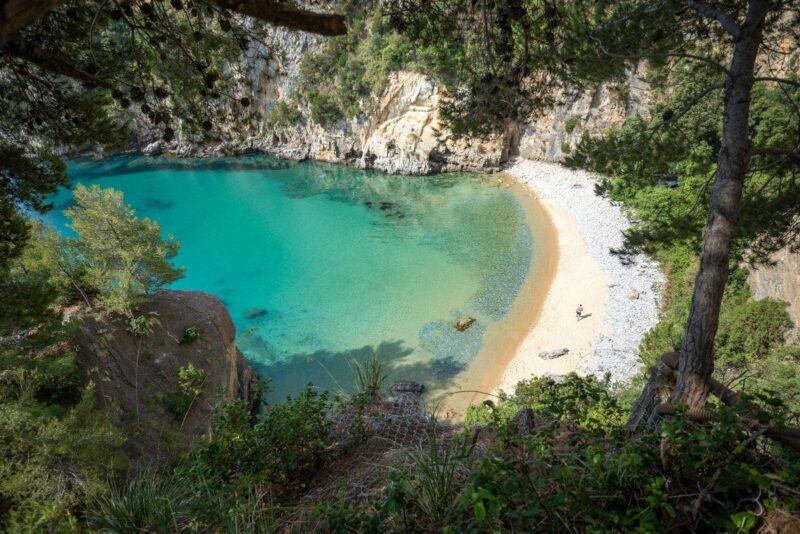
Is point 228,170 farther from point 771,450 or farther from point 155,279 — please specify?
point 771,450

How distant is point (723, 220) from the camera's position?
3.68m

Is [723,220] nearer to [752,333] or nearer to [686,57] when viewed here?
[686,57]

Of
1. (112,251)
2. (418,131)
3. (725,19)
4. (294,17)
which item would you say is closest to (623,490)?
(294,17)

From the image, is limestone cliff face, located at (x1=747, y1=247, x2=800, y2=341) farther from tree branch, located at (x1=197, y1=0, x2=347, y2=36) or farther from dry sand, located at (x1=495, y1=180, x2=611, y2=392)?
tree branch, located at (x1=197, y1=0, x2=347, y2=36)

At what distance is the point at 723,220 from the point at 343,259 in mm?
22509

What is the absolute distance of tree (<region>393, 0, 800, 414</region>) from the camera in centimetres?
366

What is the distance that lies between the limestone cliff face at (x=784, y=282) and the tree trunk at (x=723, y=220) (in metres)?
8.74

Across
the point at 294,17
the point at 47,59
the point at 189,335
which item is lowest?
the point at 189,335

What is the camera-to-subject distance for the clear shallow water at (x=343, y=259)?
17.4 m

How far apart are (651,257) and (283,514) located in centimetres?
2180

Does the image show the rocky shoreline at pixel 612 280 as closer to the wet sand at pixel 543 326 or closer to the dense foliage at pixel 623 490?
the wet sand at pixel 543 326

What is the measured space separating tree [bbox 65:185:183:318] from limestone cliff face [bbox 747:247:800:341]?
58.6ft

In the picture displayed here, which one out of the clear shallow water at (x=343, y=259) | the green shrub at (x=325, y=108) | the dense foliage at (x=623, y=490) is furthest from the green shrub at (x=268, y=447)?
the green shrub at (x=325, y=108)

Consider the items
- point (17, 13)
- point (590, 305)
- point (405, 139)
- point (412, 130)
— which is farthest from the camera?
point (405, 139)
